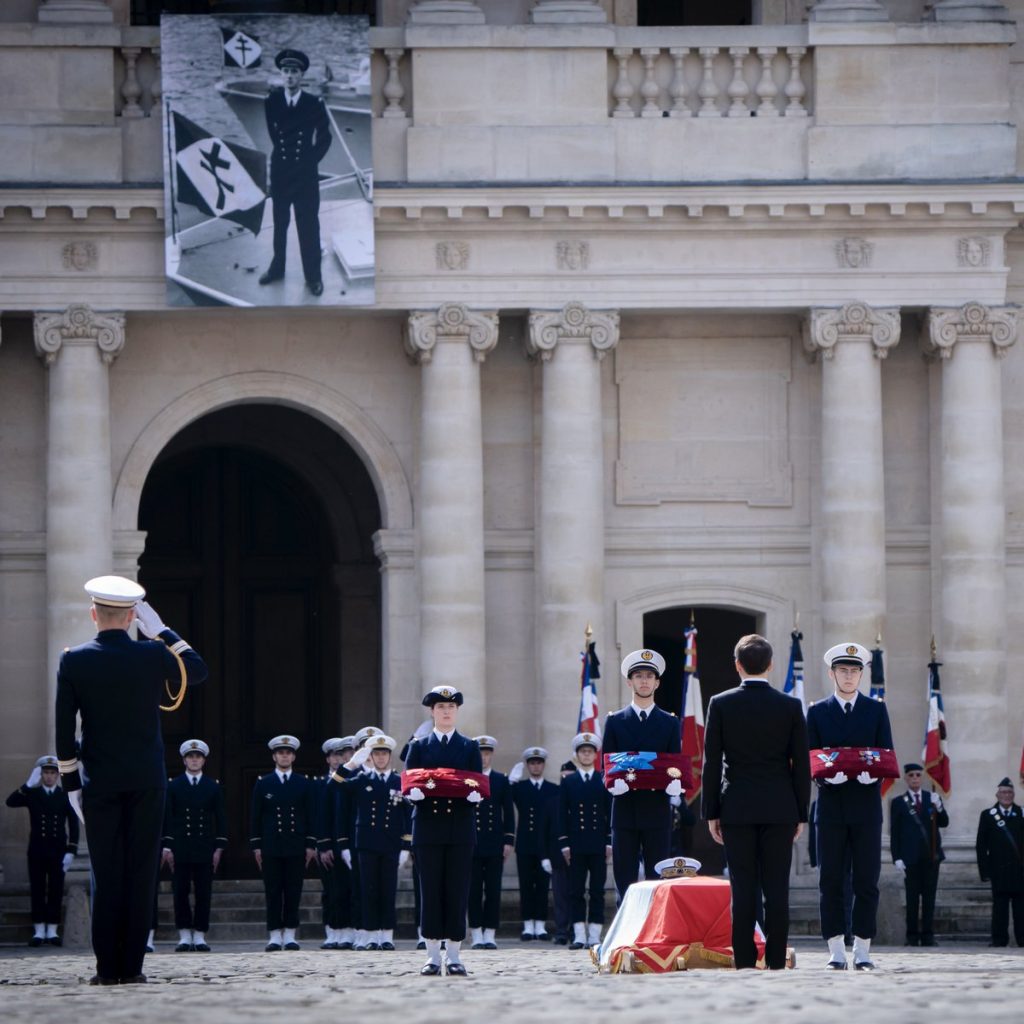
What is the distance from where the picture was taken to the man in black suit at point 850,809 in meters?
17.2

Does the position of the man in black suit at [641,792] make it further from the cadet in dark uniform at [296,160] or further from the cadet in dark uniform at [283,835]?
the cadet in dark uniform at [296,160]

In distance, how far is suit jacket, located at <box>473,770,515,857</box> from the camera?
25.4m

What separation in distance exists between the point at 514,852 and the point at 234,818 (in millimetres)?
5515

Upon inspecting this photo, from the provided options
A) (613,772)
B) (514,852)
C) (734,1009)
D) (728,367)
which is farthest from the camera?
(728,367)

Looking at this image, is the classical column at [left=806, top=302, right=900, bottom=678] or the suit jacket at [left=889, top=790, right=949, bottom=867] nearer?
the suit jacket at [left=889, top=790, right=949, bottom=867]

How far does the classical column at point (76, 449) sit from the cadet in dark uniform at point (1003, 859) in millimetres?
9268

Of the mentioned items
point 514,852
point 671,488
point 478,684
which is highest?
point 671,488

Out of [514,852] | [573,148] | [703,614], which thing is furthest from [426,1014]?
[703,614]

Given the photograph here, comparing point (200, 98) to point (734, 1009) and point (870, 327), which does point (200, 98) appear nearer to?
point (870, 327)

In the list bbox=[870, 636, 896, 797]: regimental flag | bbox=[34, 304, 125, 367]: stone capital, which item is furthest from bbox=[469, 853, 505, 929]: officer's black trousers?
bbox=[34, 304, 125, 367]: stone capital

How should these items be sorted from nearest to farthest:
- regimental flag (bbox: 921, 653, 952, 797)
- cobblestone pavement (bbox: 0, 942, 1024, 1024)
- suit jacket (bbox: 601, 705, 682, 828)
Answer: cobblestone pavement (bbox: 0, 942, 1024, 1024)
suit jacket (bbox: 601, 705, 682, 828)
regimental flag (bbox: 921, 653, 952, 797)

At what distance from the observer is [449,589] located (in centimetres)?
2816

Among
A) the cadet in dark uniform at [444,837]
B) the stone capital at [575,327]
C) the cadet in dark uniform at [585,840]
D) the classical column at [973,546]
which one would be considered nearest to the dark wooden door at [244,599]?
the stone capital at [575,327]

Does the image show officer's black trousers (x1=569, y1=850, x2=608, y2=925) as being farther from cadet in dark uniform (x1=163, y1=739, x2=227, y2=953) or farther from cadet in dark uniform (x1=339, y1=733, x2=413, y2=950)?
cadet in dark uniform (x1=163, y1=739, x2=227, y2=953)
